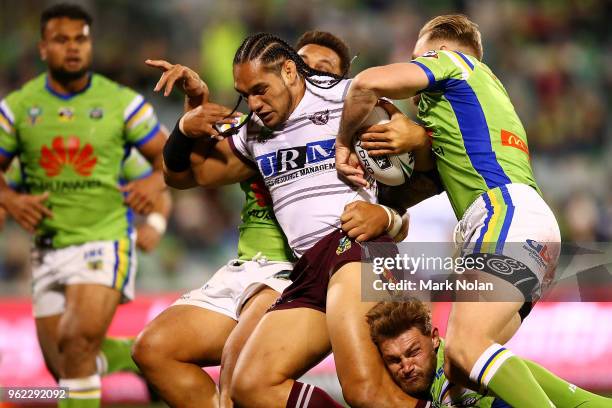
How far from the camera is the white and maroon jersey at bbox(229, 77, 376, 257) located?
4.43 metres

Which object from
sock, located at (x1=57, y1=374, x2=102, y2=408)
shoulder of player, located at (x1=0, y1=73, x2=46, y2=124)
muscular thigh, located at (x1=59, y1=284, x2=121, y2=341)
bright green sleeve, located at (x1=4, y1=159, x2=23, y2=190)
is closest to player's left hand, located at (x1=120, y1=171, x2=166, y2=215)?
muscular thigh, located at (x1=59, y1=284, x2=121, y2=341)

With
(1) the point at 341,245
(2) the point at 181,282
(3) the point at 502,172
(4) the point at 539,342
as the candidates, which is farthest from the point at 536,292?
(2) the point at 181,282

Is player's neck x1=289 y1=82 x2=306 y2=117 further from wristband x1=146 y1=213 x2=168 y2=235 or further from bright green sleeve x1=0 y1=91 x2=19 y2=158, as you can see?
bright green sleeve x1=0 y1=91 x2=19 y2=158

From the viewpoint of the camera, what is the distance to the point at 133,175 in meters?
6.70

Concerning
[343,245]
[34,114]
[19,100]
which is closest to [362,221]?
[343,245]

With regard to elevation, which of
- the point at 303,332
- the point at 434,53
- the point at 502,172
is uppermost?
the point at 434,53

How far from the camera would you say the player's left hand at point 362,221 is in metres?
4.27

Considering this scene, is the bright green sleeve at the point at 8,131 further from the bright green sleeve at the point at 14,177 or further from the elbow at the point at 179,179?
the elbow at the point at 179,179

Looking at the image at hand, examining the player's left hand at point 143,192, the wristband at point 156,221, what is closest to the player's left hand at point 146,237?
the wristband at point 156,221

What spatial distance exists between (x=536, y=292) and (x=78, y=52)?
3603 millimetres

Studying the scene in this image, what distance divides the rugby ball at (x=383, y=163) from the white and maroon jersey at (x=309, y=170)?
0.47 feet

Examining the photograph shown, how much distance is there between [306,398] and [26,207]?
110 inches

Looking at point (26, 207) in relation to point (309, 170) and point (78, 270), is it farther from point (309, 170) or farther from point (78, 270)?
point (309, 170)

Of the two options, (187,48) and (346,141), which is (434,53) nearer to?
(346,141)
